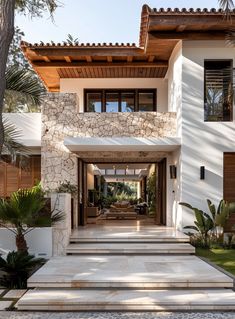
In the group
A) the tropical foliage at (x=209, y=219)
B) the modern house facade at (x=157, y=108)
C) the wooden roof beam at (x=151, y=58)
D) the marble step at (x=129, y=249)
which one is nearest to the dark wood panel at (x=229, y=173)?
the modern house facade at (x=157, y=108)

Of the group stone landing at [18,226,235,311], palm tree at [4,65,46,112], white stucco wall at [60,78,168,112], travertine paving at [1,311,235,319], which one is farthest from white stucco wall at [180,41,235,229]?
travertine paving at [1,311,235,319]

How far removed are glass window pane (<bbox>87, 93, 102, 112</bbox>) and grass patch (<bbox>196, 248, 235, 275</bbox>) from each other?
373 inches

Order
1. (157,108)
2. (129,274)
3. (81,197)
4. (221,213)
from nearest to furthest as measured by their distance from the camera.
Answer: (129,274) → (221,213) → (81,197) → (157,108)

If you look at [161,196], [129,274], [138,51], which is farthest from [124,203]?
[129,274]

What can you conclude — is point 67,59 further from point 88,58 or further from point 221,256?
point 221,256

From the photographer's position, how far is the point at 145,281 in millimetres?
10547

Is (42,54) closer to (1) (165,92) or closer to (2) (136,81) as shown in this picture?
(2) (136,81)

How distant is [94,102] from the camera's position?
2167 cm

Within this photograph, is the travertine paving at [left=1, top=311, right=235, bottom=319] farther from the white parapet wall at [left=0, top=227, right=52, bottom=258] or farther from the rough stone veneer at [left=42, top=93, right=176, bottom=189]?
the rough stone veneer at [left=42, top=93, right=176, bottom=189]

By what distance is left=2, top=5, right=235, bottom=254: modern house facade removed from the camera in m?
17.1

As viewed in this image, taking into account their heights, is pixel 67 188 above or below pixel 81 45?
below

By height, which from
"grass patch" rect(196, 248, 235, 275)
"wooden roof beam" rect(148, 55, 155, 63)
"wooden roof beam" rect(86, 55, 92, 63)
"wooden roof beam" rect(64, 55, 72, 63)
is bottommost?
"grass patch" rect(196, 248, 235, 275)

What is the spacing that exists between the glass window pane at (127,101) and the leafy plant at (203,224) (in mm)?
7134

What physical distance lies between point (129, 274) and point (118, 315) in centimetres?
244
